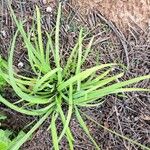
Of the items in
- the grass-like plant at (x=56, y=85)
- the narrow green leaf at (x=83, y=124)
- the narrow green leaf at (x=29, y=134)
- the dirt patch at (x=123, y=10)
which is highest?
the dirt patch at (x=123, y=10)

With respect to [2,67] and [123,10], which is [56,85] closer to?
[2,67]

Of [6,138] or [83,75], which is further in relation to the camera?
[6,138]

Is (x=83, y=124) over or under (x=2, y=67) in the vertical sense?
under

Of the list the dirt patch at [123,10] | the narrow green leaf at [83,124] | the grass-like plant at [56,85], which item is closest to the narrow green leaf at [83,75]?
the grass-like plant at [56,85]

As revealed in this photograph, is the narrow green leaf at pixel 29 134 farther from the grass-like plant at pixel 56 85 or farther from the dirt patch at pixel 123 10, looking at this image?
the dirt patch at pixel 123 10

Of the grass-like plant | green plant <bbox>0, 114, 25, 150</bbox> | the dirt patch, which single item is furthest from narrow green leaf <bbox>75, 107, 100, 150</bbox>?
the dirt patch

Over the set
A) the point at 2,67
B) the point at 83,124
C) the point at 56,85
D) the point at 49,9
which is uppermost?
the point at 49,9

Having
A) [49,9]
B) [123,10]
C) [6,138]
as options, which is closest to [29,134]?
[6,138]
